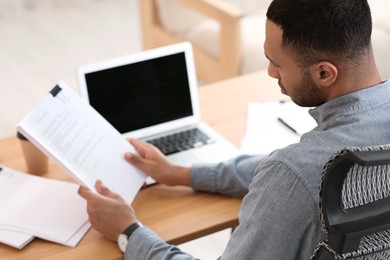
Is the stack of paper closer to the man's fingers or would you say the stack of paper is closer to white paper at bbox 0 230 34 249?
white paper at bbox 0 230 34 249

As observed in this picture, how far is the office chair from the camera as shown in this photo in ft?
3.12

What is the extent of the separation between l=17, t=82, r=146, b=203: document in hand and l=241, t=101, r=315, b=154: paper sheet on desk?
360 mm

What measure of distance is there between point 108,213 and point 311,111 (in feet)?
1.72

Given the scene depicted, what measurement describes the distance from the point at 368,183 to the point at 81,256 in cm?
74

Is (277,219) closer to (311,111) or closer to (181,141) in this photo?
(311,111)

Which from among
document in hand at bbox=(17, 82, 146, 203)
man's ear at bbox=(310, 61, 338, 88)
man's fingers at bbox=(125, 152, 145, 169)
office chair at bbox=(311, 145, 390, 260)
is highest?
man's ear at bbox=(310, 61, 338, 88)

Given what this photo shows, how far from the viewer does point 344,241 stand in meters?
0.96

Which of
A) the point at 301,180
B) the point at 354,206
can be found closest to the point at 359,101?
the point at 301,180

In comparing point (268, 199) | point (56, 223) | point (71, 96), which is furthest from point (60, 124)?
point (268, 199)

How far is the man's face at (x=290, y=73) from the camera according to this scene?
1243 millimetres

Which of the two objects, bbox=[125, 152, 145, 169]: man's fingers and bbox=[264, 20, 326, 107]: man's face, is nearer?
bbox=[264, 20, 326, 107]: man's face

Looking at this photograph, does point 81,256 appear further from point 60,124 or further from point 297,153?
point 297,153

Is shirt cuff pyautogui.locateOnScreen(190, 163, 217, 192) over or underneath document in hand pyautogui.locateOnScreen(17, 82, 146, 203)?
underneath

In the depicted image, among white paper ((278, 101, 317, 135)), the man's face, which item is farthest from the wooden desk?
the man's face
